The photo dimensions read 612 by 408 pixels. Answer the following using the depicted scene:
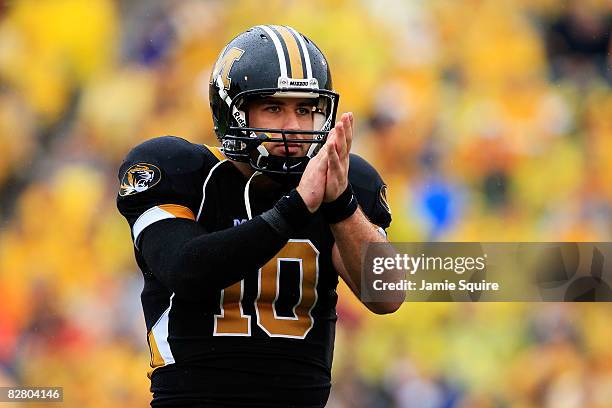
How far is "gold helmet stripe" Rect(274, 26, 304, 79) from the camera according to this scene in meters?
2.61

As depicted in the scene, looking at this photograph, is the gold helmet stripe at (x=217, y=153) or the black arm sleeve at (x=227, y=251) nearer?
the black arm sleeve at (x=227, y=251)

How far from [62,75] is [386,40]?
164 cm

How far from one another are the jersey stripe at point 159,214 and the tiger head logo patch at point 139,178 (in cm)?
7

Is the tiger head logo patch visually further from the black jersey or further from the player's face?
the player's face

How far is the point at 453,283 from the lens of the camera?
14.9 feet

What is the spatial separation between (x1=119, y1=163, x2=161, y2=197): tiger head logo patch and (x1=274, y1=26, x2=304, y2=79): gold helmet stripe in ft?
1.38

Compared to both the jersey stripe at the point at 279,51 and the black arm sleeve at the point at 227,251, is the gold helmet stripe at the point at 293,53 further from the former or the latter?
the black arm sleeve at the point at 227,251

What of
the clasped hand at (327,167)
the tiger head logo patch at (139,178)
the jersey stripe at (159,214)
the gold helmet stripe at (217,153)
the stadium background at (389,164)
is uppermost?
the stadium background at (389,164)

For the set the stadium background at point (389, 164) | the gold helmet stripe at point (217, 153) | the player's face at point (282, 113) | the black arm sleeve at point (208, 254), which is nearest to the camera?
the black arm sleeve at point (208, 254)

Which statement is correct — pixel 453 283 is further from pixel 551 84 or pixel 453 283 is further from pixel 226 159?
pixel 226 159

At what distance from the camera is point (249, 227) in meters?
2.27

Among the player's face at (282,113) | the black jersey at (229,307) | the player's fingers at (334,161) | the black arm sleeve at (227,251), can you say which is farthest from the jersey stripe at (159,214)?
the player's fingers at (334,161)

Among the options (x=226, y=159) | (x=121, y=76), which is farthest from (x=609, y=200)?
(x=226, y=159)

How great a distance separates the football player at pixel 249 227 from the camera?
2338 millimetres
